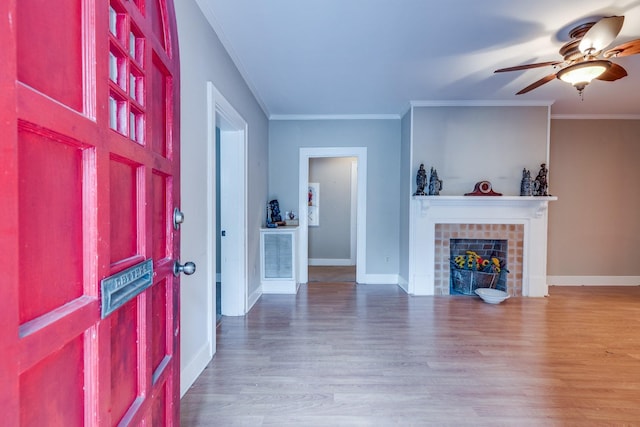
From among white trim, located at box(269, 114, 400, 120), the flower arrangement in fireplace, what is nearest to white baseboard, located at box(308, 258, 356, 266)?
the flower arrangement in fireplace

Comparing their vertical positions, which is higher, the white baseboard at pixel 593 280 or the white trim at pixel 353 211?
the white trim at pixel 353 211

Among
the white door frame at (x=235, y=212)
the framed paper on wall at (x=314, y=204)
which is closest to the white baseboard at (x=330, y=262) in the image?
the framed paper on wall at (x=314, y=204)

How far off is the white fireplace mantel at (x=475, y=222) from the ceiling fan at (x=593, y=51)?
1835 mm

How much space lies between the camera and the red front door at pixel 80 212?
0.48m

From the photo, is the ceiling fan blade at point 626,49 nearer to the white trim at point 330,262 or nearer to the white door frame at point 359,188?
the white door frame at point 359,188

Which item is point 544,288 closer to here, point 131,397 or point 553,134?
point 553,134

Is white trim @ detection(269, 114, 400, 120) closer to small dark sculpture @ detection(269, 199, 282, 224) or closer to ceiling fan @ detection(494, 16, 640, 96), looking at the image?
small dark sculpture @ detection(269, 199, 282, 224)

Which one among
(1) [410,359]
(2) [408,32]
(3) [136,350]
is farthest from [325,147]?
(3) [136,350]

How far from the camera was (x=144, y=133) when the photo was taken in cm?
93

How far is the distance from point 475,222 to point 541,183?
3.05 ft

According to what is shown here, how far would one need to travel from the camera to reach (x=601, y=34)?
6.58 feet

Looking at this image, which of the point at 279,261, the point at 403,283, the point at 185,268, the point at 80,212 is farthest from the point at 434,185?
the point at 80,212

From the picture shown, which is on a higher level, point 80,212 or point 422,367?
point 80,212

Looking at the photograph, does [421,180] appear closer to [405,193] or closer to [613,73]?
[405,193]
